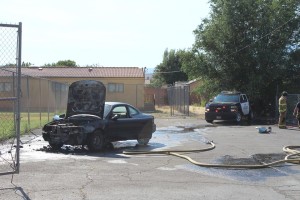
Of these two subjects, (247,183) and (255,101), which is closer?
(247,183)

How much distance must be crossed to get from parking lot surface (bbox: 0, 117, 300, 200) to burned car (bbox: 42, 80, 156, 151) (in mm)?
389

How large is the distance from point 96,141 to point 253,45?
20.2 meters

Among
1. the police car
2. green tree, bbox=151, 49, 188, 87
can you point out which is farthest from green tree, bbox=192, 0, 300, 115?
green tree, bbox=151, 49, 188, 87

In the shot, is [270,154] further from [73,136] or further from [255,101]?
[255,101]

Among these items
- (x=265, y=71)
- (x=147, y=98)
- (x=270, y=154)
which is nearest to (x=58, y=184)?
(x=270, y=154)

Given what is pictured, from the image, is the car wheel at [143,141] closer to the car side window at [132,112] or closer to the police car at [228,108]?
the car side window at [132,112]

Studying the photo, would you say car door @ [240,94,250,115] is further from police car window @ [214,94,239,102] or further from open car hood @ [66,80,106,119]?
open car hood @ [66,80,106,119]

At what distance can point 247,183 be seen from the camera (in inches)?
354

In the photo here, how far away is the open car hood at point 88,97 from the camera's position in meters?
14.0

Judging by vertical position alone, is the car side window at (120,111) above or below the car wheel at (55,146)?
above

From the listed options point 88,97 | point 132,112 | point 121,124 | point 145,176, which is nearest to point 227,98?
point 132,112

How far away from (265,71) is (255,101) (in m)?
2.38

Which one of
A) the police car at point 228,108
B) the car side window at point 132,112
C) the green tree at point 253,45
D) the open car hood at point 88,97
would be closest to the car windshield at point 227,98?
the police car at point 228,108

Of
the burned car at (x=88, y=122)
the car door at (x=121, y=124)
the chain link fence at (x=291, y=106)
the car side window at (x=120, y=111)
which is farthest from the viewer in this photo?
the chain link fence at (x=291, y=106)
